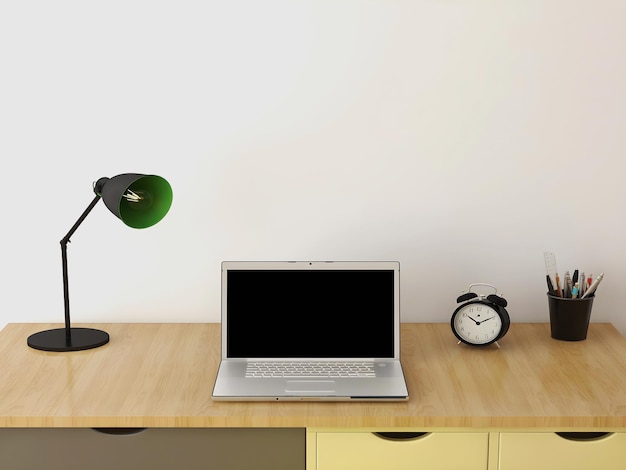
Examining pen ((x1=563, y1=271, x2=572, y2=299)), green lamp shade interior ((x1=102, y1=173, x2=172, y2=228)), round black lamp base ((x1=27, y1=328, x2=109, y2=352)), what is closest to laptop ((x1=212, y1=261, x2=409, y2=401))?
green lamp shade interior ((x1=102, y1=173, x2=172, y2=228))

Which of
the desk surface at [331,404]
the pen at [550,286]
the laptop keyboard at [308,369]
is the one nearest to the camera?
the desk surface at [331,404]

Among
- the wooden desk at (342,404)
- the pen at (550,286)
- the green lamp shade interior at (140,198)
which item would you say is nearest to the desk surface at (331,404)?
the wooden desk at (342,404)

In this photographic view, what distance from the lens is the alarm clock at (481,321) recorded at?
1.88 metres

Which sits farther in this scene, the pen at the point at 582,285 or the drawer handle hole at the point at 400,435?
the pen at the point at 582,285

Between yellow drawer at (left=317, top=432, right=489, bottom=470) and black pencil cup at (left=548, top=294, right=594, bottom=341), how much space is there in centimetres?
50

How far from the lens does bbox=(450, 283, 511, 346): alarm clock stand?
6.15 ft

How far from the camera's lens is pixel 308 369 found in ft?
5.69

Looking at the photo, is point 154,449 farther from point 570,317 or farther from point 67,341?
point 570,317

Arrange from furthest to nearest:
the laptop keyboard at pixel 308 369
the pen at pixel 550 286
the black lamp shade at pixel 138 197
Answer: the pen at pixel 550 286, the black lamp shade at pixel 138 197, the laptop keyboard at pixel 308 369

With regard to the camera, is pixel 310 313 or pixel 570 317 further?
pixel 570 317

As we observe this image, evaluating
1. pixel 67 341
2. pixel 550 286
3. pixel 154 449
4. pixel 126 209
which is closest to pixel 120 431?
pixel 154 449

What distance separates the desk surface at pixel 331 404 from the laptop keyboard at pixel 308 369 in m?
0.09

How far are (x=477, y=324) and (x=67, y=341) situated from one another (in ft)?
3.13

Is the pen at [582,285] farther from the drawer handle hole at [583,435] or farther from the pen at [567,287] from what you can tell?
the drawer handle hole at [583,435]
